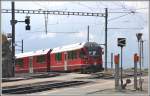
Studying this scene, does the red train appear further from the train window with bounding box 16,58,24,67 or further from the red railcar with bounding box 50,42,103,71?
the train window with bounding box 16,58,24,67

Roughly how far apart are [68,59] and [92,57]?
237 cm

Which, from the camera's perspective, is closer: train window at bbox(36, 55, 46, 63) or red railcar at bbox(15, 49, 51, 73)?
red railcar at bbox(15, 49, 51, 73)

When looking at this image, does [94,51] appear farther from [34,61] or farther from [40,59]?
[34,61]

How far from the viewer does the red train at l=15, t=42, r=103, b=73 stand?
155ft

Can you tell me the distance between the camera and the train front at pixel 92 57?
4741 cm

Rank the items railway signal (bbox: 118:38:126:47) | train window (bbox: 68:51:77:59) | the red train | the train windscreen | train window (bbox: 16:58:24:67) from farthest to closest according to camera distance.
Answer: train window (bbox: 16:58:24:67)
the train windscreen
train window (bbox: 68:51:77:59)
the red train
railway signal (bbox: 118:38:126:47)

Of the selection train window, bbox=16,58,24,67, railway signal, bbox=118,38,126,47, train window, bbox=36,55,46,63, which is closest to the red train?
train window, bbox=36,55,46,63

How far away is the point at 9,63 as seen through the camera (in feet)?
157

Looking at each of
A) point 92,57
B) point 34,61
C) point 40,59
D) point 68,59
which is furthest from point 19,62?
point 92,57

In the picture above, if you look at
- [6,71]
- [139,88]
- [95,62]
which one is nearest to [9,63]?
[6,71]

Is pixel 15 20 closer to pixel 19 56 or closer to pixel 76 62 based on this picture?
pixel 76 62

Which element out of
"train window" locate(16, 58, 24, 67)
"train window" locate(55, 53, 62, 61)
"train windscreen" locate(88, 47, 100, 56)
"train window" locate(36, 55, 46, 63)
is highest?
"train windscreen" locate(88, 47, 100, 56)

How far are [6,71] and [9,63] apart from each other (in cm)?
111

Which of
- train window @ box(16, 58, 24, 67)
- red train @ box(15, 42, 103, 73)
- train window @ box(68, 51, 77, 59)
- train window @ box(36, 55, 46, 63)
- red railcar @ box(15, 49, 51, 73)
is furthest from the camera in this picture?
train window @ box(16, 58, 24, 67)
